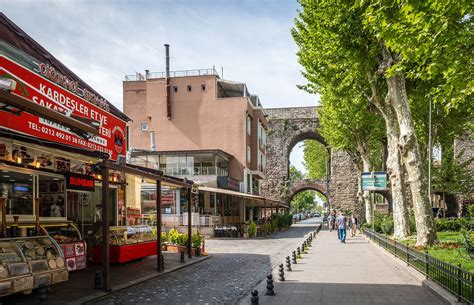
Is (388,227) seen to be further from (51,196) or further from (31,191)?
(31,191)

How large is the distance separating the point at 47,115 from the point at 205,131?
Answer: 3338 centimetres

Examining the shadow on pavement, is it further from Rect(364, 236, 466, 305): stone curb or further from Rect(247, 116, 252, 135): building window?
Rect(247, 116, 252, 135): building window

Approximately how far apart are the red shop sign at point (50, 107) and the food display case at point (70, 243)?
257 centimetres

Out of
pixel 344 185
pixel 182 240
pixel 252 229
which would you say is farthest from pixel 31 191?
pixel 344 185

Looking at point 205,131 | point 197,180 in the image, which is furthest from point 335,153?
point 197,180

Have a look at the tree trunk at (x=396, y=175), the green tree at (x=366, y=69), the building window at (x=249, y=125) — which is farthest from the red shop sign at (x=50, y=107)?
the building window at (x=249, y=125)

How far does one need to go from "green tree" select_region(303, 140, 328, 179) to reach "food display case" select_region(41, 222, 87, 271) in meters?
58.8

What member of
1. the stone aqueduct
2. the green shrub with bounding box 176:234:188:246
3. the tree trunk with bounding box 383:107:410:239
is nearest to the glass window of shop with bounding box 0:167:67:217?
the green shrub with bounding box 176:234:188:246

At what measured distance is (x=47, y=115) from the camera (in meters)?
7.77

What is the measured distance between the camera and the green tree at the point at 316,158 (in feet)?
233

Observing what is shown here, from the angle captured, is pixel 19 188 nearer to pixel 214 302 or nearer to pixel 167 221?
pixel 214 302

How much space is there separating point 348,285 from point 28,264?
694 centimetres

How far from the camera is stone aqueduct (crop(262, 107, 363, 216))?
54.2m

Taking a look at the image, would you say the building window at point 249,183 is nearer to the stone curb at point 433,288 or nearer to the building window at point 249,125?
the building window at point 249,125
